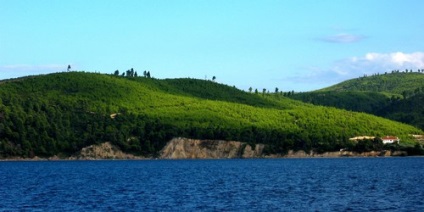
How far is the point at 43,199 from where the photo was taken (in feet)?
257

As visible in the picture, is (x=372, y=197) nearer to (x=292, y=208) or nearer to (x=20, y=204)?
(x=292, y=208)

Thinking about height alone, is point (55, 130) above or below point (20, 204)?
above

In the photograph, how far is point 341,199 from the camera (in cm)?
7369

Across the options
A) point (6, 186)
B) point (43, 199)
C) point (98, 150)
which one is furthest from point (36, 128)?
point (43, 199)

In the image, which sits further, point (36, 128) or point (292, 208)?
point (36, 128)

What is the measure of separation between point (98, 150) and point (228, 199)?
127 metres

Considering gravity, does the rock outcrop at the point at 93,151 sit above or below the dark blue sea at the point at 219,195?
above

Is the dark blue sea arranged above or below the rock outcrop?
below

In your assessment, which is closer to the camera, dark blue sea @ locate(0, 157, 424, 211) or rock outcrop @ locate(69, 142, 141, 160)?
dark blue sea @ locate(0, 157, 424, 211)

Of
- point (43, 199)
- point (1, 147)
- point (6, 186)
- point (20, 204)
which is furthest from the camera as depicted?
point (1, 147)

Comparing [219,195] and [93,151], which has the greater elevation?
[93,151]

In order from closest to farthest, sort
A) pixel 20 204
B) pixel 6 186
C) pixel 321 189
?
1. pixel 20 204
2. pixel 321 189
3. pixel 6 186

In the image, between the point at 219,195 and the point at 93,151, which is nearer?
the point at 219,195

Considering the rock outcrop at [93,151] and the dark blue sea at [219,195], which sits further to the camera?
the rock outcrop at [93,151]
